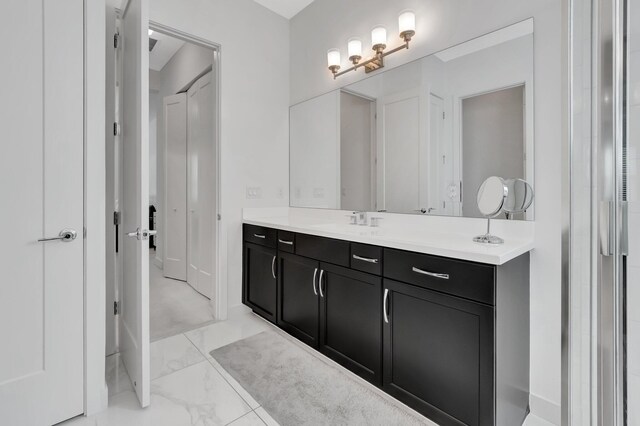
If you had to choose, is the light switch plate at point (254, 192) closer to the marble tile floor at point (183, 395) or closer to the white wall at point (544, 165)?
the marble tile floor at point (183, 395)

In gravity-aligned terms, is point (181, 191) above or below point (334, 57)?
below

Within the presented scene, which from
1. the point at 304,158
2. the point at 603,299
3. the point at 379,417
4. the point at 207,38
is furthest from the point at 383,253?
the point at 207,38

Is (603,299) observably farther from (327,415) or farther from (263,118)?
(263,118)

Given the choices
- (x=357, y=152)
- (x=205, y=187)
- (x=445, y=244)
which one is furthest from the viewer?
(x=205, y=187)

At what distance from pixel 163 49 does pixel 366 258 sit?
4024mm

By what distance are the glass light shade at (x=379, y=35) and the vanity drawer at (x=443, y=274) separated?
1597 mm

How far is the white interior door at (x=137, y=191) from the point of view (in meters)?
1.52

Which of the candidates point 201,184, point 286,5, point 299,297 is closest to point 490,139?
point 299,297

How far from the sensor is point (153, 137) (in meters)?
5.89

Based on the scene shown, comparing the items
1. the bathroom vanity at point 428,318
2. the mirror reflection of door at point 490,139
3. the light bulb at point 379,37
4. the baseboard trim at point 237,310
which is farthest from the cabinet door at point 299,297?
the light bulb at point 379,37

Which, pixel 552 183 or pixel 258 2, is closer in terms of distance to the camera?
pixel 552 183

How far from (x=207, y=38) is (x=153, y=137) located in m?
4.06

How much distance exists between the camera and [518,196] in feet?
5.09

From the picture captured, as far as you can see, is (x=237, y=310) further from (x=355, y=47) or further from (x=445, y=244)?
(x=355, y=47)
